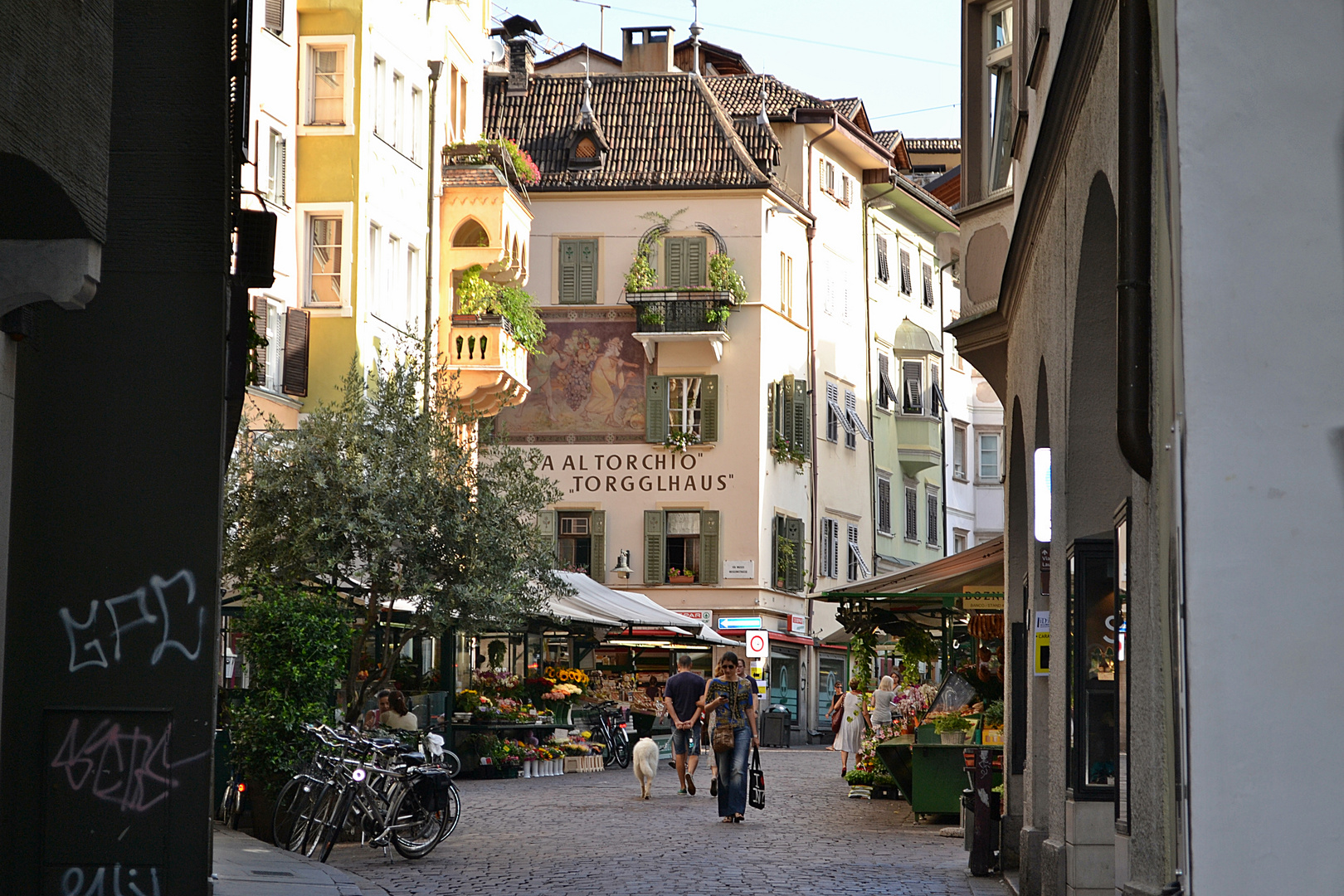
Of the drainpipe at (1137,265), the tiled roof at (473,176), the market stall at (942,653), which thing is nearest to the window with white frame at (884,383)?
the tiled roof at (473,176)

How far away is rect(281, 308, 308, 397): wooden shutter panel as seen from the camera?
28.3 metres

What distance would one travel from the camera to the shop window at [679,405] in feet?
148

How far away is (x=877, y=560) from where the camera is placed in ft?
172

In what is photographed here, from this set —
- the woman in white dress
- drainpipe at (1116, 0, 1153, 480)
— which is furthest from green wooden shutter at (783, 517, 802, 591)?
drainpipe at (1116, 0, 1153, 480)

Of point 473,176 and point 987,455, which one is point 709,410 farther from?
point 987,455

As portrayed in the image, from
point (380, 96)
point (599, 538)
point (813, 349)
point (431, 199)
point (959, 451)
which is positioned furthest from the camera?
point (959, 451)

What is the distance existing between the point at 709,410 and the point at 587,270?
15.1 ft

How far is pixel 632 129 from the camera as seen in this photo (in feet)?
154

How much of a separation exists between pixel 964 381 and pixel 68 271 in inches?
2097

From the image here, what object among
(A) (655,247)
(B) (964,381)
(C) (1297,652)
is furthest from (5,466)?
(B) (964,381)

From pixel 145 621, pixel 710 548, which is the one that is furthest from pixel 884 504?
pixel 145 621

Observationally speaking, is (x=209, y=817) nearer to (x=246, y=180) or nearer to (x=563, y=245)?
(x=246, y=180)

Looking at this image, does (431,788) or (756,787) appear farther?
(756,787)

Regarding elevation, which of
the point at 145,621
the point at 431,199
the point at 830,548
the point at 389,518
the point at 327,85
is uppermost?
the point at 327,85
